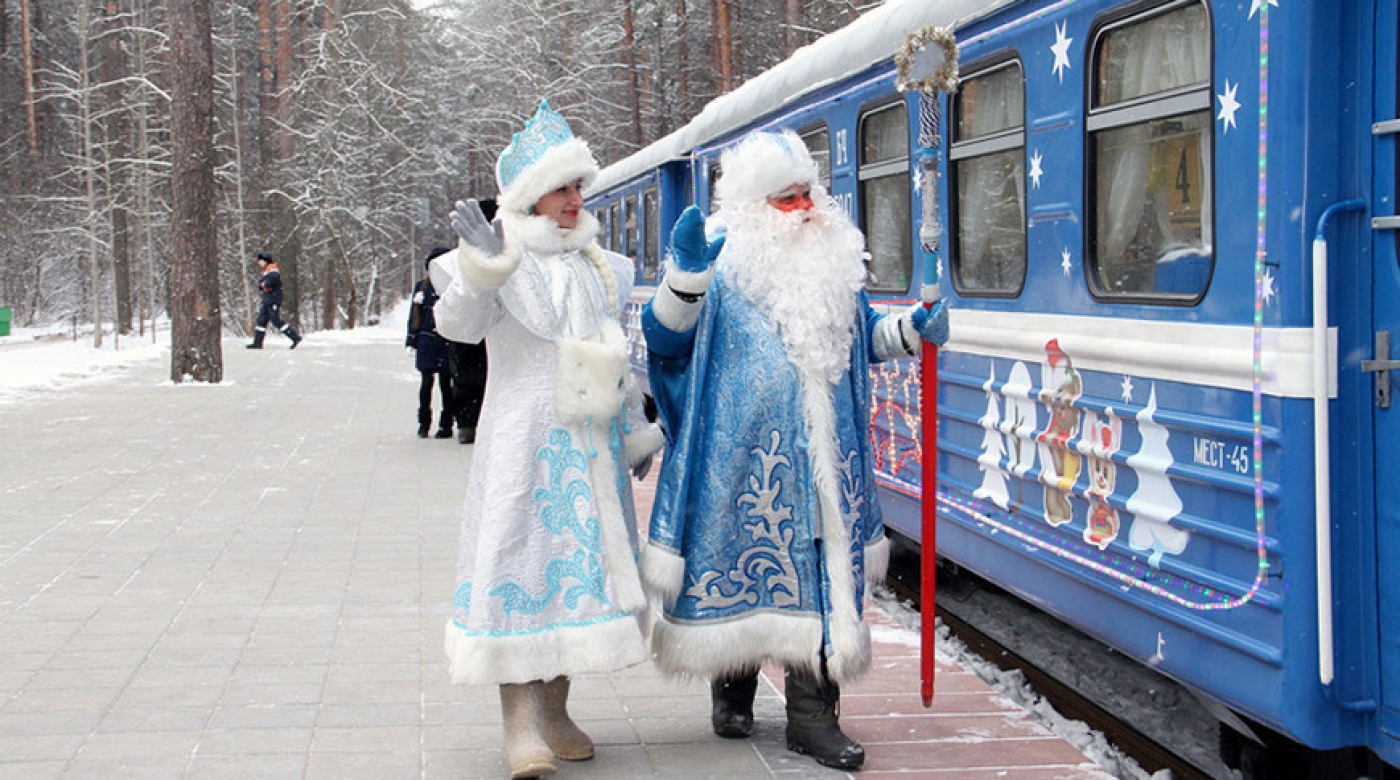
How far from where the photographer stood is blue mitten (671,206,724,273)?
4.04 metres

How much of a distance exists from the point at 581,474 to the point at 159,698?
A: 1.95m

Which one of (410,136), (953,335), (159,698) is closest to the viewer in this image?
(159,698)

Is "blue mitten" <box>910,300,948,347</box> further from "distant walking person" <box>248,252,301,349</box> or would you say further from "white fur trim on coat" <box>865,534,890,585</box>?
"distant walking person" <box>248,252,301,349</box>

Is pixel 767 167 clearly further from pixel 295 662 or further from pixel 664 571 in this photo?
pixel 295 662

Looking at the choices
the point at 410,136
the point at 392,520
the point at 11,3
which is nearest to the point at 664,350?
the point at 392,520

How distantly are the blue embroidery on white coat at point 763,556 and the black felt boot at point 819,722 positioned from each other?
0.87ft

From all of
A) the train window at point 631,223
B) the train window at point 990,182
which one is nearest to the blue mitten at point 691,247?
the train window at point 990,182

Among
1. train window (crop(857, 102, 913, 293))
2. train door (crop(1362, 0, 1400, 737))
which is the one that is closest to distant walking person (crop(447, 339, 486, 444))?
train window (crop(857, 102, 913, 293))

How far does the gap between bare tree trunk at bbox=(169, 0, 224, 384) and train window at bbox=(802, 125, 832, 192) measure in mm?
12234

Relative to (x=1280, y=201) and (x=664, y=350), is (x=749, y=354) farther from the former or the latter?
(x=1280, y=201)

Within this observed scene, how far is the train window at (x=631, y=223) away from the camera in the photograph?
1664 centimetres

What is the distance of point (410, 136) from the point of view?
48.3 m

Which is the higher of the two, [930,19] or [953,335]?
[930,19]

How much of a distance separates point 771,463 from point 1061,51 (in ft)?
6.35
